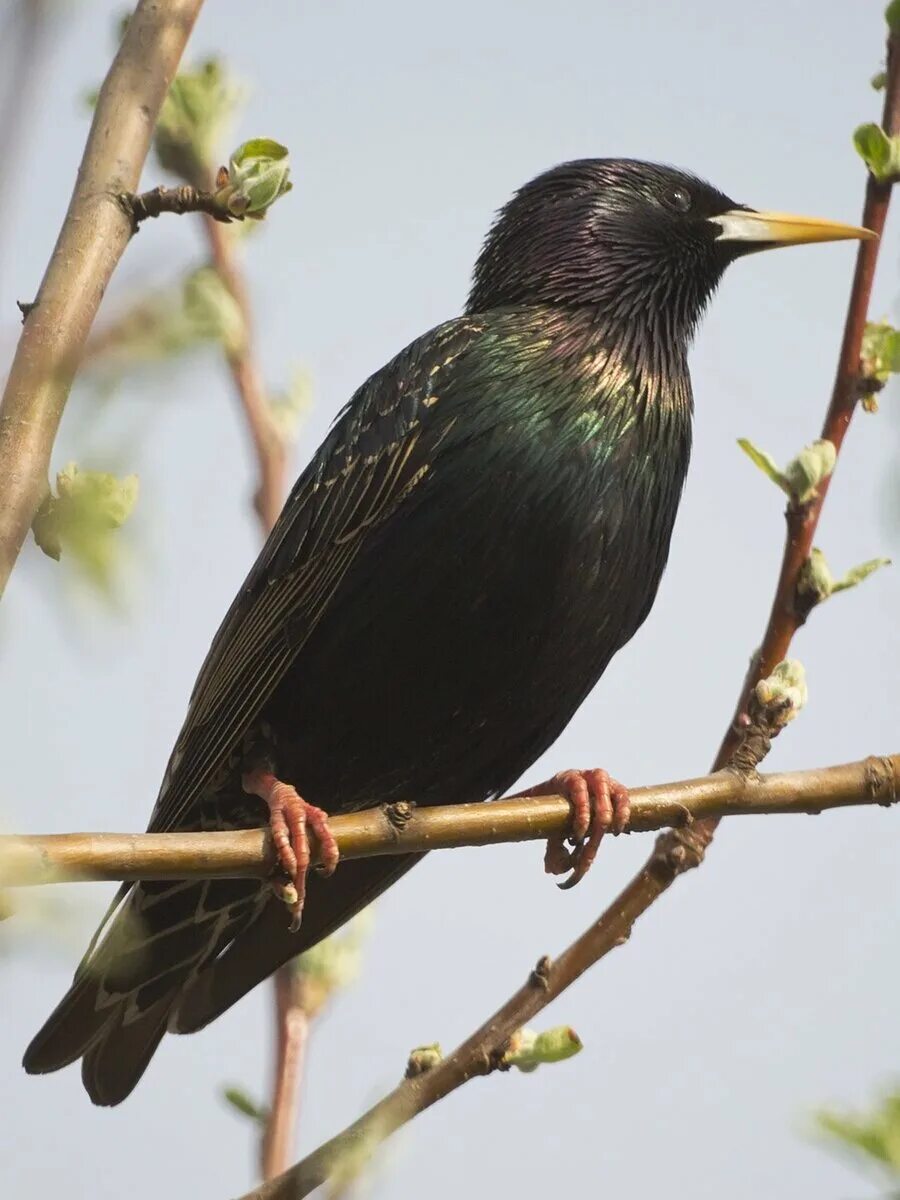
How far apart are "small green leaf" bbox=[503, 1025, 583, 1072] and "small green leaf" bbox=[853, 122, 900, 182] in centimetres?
150

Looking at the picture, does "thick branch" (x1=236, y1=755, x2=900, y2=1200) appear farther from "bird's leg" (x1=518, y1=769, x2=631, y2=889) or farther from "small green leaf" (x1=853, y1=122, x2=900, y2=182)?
"small green leaf" (x1=853, y1=122, x2=900, y2=182)

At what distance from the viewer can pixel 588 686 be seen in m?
4.09

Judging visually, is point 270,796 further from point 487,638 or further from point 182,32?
point 182,32

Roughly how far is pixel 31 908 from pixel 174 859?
0.95 meters

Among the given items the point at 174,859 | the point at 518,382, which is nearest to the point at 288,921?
the point at 518,382

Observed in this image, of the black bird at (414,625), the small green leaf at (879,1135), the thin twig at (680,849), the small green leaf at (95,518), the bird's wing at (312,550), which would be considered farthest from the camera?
the bird's wing at (312,550)

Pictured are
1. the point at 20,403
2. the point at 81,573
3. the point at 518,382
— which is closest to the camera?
the point at 81,573

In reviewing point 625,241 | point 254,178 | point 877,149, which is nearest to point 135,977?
point 254,178

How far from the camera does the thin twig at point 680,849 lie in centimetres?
267

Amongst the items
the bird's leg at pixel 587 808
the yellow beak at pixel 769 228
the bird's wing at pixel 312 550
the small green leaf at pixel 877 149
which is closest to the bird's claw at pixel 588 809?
the bird's leg at pixel 587 808

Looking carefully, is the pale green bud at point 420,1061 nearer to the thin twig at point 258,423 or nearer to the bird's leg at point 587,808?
the bird's leg at point 587,808

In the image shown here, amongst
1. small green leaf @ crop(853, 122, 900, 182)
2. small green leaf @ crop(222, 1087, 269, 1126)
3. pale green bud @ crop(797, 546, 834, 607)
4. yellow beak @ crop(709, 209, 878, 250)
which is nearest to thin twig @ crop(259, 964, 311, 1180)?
small green leaf @ crop(222, 1087, 269, 1126)

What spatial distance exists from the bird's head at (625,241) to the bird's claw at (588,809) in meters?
1.32

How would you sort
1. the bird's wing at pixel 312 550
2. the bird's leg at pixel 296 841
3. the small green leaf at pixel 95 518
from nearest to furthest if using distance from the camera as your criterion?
the small green leaf at pixel 95 518, the bird's leg at pixel 296 841, the bird's wing at pixel 312 550
